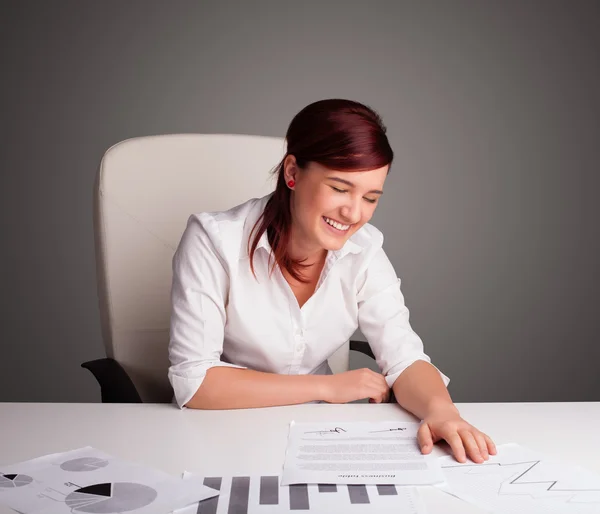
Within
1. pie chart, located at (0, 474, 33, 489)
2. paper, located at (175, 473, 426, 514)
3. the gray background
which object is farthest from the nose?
the gray background

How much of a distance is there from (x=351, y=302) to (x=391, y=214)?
5.04 feet

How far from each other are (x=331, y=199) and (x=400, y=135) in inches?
68.9

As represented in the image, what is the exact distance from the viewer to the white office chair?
6.19 feet

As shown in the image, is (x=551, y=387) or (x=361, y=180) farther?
(x=551, y=387)

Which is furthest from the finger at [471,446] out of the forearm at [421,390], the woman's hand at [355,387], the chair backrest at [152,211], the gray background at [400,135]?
the gray background at [400,135]

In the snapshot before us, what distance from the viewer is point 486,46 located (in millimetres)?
3193

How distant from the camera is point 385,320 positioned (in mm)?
1695

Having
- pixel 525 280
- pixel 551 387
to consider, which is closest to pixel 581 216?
pixel 525 280

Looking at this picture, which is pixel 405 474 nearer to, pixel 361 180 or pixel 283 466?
pixel 283 466

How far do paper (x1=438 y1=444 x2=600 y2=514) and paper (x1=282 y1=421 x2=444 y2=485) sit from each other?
38 millimetres

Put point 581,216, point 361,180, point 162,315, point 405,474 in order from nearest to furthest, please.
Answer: point 405,474 → point 361,180 → point 162,315 → point 581,216

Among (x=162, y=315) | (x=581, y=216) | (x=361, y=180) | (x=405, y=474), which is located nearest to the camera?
(x=405, y=474)

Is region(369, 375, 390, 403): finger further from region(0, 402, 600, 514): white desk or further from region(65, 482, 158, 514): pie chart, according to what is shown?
region(65, 482, 158, 514): pie chart

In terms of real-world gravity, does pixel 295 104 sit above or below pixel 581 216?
above
